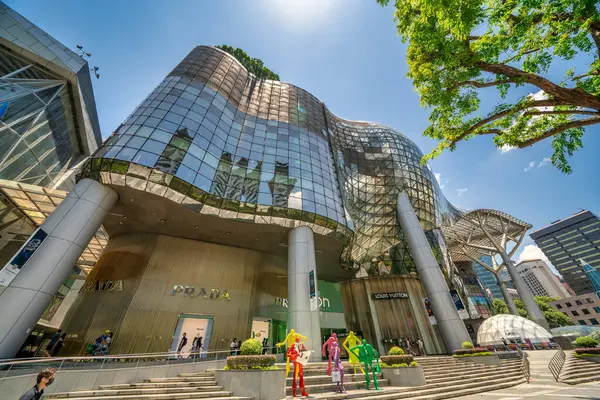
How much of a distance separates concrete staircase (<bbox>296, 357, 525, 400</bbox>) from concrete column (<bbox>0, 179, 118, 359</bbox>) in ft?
41.7

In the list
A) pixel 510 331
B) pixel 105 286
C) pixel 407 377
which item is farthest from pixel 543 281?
pixel 105 286

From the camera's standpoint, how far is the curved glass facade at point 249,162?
16.7m

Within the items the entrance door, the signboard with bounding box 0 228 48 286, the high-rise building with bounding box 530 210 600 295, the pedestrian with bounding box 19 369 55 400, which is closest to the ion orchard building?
the entrance door

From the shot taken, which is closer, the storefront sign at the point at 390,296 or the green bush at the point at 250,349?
the green bush at the point at 250,349

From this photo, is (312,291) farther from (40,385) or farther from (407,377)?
(40,385)

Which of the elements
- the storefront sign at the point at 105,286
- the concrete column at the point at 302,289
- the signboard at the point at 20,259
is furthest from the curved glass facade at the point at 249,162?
the storefront sign at the point at 105,286

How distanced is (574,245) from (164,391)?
15400 cm

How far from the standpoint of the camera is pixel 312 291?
17000 mm

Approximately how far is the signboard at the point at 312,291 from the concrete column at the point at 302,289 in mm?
159

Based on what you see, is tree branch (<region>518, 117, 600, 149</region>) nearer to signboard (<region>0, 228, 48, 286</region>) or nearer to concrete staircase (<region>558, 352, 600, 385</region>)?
concrete staircase (<region>558, 352, 600, 385</region>)

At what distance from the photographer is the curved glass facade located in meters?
16.7

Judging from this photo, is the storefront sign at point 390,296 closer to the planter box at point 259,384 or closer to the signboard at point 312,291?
the signboard at point 312,291

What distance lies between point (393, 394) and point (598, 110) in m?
10.9

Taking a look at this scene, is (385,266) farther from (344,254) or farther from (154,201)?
(154,201)
